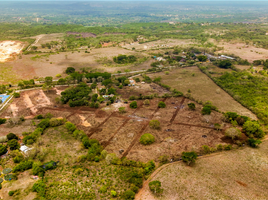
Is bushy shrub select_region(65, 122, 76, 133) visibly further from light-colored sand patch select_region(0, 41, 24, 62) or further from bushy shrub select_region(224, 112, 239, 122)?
light-colored sand patch select_region(0, 41, 24, 62)

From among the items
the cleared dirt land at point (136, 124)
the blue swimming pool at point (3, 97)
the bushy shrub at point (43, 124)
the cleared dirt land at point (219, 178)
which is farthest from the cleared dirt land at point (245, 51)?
the blue swimming pool at point (3, 97)

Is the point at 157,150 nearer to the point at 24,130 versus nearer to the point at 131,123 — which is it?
the point at 131,123

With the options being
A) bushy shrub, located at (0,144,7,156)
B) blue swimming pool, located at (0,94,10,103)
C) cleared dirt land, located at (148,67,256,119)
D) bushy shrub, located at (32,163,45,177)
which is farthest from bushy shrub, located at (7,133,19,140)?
cleared dirt land, located at (148,67,256,119)

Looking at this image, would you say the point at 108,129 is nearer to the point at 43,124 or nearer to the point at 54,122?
the point at 54,122

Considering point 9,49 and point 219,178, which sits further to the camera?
point 9,49

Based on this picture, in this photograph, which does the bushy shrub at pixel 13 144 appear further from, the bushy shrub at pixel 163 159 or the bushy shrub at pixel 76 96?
the bushy shrub at pixel 163 159

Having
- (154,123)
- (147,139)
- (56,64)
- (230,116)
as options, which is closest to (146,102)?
(154,123)
